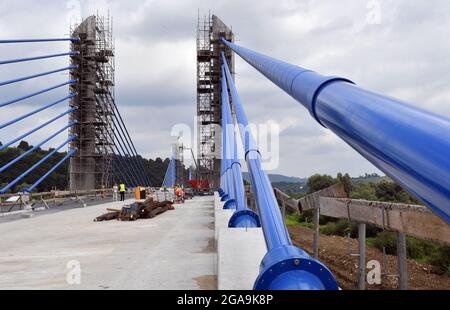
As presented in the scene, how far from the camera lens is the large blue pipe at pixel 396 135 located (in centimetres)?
177

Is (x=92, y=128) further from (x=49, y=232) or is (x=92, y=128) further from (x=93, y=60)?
(x=49, y=232)

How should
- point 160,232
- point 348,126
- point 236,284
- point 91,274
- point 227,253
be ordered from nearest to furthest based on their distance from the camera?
point 348,126 < point 236,284 < point 227,253 < point 91,274 < point 160,232

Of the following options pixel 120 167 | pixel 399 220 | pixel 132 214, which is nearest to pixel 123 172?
pixel 120 167

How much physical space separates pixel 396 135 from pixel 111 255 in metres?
8.00

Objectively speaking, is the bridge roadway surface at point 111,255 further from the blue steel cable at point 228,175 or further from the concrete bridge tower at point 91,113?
the concrete bridge tower at point 91,113

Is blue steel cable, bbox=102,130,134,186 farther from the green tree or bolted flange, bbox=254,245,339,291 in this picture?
bolted flange, bbox=254,245,339,291

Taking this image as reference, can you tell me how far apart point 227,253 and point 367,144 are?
3867mm

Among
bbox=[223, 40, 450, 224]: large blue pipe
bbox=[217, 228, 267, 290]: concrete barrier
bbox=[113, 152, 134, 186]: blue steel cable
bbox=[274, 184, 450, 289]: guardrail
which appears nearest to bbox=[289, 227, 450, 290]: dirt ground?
bbox=[274, 184, 450, 289]: guardrail

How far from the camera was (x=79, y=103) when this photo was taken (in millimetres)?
39812

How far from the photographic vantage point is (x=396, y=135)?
2051mm

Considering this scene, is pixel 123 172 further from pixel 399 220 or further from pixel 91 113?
pixel 399 220

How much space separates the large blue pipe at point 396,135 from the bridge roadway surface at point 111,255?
4248mm

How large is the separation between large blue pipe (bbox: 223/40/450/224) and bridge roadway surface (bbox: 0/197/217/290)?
4.25 metres
